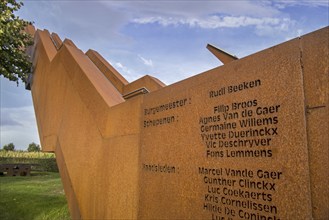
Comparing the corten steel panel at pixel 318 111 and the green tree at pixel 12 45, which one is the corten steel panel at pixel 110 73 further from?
the corten steel panel at pixel 318 111

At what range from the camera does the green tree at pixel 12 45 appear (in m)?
9.85

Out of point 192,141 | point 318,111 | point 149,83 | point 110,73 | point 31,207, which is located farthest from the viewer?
point 110,73

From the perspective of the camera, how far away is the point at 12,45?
10625 millimetres

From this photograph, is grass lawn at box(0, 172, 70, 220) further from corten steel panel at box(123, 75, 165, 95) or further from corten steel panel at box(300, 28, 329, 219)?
corten steel panel at box(300, 28, 329, 219)

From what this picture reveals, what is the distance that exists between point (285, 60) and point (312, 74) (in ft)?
0.82

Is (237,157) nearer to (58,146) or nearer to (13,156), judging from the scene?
(58,146)

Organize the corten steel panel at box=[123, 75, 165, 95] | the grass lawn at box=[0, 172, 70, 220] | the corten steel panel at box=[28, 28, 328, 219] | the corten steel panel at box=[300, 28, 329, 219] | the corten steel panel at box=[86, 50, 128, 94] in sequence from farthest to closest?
the corten steel panel at box=[86, 50, 128, 94]
the grass lawn at box=[0, 172, 70, 220]
the corten steel panel at box=[123, 75, 165, 95]
the corten steel panel at box=[28, 28, 328, 219]
the corten steel panel at box=[300, 28, 329, 219]

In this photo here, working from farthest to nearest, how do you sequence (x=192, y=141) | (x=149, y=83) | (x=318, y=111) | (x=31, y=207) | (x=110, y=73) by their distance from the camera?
1. (x=110, y=73)
2. (x=31, y=207)
3. (x=149, y=83)
4. (x=192, y=141)
5. (x=318, y=111)

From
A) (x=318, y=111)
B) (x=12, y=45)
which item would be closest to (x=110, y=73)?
(x=12, y=45)

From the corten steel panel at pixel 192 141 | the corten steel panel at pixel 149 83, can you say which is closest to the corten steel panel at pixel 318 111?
the corten steel panel at pixel 192 141

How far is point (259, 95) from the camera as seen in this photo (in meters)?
2.42

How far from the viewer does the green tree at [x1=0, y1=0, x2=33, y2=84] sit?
9.85 meters

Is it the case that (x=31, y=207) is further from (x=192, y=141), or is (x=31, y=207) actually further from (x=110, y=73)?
(x=192, y=141)

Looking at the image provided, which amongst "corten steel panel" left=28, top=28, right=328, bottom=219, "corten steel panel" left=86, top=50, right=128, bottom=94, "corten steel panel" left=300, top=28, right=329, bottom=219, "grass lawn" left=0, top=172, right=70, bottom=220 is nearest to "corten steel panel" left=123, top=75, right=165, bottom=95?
"corten steel panel" left=86, top=50, right=128, bottom=94
